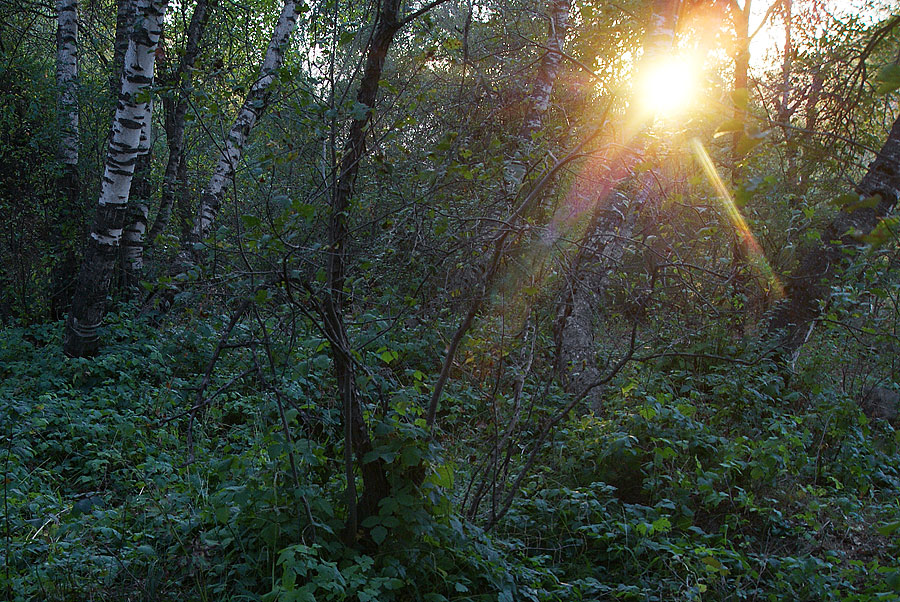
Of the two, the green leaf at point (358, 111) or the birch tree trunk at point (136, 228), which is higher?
the birch tree trunk at point (136, 228)

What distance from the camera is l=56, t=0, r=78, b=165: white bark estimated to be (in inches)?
319

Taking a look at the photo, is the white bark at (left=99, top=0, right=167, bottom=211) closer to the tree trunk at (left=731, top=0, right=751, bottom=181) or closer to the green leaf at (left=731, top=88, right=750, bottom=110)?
the green leaf at (left=731, top=88, right=750, bottom=110)

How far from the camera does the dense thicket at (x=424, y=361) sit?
288 cm

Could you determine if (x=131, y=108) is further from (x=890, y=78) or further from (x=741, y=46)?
(x=741, y=46)

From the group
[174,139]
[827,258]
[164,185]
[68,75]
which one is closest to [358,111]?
[827,258]

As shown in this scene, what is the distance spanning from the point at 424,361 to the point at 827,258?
4375mm

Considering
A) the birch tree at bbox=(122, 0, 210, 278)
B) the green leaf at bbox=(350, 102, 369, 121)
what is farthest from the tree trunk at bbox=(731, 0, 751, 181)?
the birch tree at bbox=(122, 0, 210, 278)

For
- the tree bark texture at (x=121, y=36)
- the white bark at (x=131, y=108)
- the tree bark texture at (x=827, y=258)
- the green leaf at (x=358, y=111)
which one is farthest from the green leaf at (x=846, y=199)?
the tree bark texture at (x=121, y=36)

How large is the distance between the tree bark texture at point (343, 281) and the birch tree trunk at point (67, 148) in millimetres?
6287

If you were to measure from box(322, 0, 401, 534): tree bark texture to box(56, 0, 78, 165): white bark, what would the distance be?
22.1 feet

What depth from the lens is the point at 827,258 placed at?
258 inches

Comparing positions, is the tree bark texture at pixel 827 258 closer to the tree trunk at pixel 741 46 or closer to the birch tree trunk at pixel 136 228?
the tree trunk at pixel 741 46

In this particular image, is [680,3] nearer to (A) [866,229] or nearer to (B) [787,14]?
(A) [866,229]

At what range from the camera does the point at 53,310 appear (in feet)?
25.3
